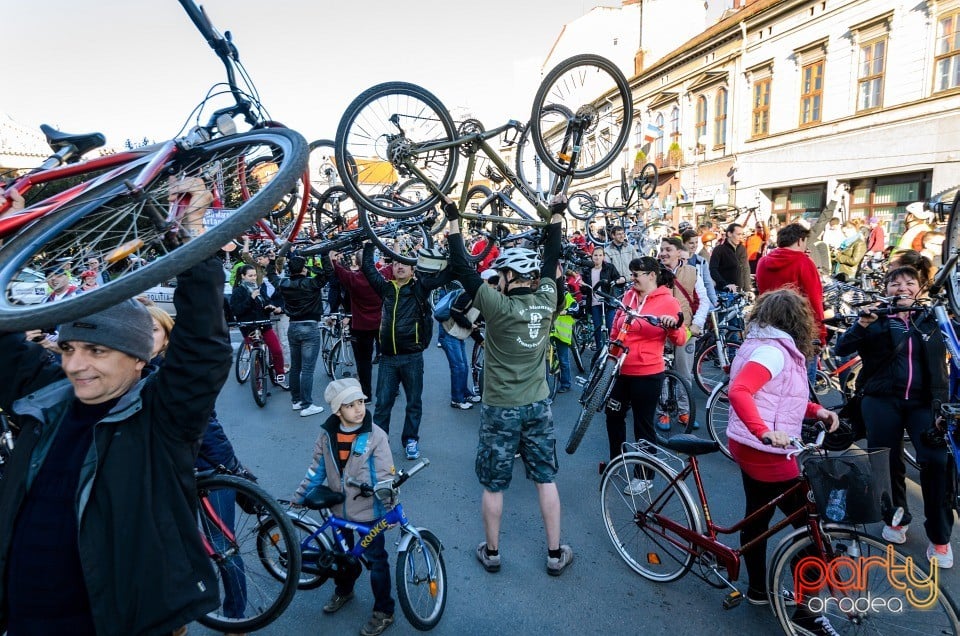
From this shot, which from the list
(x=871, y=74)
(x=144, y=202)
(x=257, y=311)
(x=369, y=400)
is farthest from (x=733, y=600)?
(x=871, y=74)

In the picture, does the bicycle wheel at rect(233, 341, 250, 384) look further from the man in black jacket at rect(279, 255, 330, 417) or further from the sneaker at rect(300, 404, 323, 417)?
the sneaker at rect(300, 404, 323, 417)

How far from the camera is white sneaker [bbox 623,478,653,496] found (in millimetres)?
3266

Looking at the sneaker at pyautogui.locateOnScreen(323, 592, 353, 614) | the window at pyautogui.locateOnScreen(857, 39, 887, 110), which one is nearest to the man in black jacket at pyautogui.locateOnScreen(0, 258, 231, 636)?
the sneaker at pyautogui.locateOnScreen(323, 592, 353, 614)

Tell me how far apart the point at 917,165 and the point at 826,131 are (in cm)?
373

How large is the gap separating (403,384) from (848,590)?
3796 millimetres

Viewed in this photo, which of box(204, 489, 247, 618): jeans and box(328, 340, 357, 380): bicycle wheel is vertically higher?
box(204, 489, 247, 618): jeans

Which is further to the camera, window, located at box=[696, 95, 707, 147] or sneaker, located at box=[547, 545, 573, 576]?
window, located at box=[696, 95, 707, 147]

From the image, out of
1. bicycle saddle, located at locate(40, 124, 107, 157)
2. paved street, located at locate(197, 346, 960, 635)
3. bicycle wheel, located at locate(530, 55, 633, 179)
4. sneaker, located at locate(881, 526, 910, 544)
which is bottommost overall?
paved street, located at locate(197, 346, 960, 635)

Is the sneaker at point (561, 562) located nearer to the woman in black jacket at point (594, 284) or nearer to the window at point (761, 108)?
the woman in black jacket at point (594, 284)

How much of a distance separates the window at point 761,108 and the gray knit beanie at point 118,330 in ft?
79.9

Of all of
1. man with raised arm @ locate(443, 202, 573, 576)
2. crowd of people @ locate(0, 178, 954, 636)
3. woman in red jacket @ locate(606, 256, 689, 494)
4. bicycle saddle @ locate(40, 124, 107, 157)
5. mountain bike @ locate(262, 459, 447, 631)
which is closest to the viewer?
crowd of people @ locate(0, 178, 954, 636)

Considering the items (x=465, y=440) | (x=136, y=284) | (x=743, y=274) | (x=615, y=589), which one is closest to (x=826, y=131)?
(x=743, y=274)

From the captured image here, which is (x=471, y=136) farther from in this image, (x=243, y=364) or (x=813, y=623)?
(x=243, y=364)

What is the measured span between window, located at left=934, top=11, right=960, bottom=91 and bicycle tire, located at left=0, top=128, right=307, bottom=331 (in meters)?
20.0
